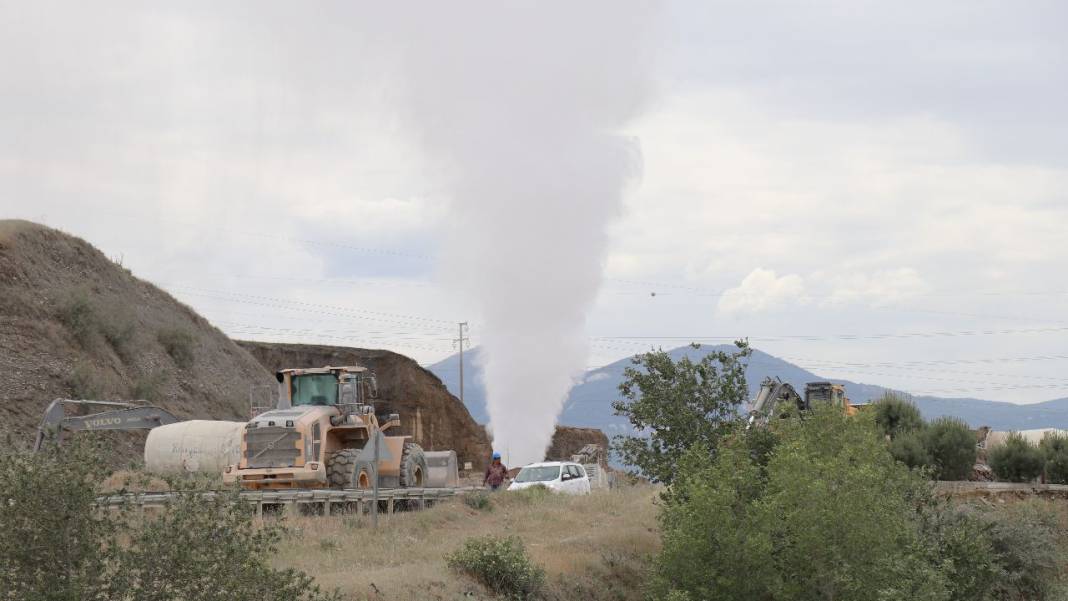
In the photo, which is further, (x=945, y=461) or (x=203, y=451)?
(x=945, y=461)

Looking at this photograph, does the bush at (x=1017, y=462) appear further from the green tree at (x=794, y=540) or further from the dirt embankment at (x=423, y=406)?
the dirt embankment at (x=423, y=406)

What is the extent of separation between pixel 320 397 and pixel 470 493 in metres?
4.88

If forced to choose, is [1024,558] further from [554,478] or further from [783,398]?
[554,478]

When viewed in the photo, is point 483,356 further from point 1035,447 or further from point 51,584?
point 51,584

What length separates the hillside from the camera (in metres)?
46.4

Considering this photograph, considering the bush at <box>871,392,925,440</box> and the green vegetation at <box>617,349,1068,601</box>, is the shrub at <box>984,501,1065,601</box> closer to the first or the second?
the green vegetation at <box>617,349,1068,601</box>

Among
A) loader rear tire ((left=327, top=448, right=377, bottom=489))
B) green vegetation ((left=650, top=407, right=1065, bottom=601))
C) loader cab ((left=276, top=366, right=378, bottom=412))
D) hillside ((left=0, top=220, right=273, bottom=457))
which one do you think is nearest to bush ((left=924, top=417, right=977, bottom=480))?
green vegetation ((left=650, top=407, right=1065, bottom=601))

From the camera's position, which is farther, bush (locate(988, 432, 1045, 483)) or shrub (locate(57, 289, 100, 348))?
shrub (locate(57, 289, 100, 348))

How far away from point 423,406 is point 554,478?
32.0 meters

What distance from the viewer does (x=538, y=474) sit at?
126ft

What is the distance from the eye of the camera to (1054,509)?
40688mm

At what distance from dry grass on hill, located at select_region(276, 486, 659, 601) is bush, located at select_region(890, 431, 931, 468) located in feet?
47.4

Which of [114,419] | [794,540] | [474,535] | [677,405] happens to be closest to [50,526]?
[474,535]

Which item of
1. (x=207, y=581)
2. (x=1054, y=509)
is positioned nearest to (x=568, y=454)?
(x=1054, y=509)
